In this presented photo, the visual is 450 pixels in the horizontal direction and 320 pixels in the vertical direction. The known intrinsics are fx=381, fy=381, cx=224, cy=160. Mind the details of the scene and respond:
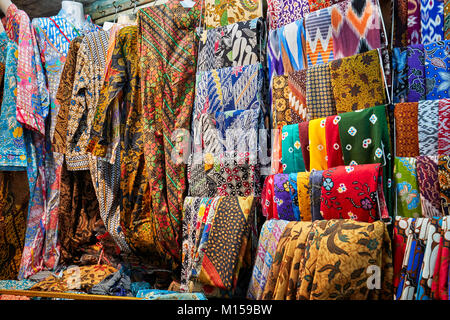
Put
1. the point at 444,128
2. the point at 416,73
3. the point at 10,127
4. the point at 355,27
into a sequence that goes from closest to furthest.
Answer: the point at 444,128, the point at 416,73, the point at 355,27, the point at 10,127

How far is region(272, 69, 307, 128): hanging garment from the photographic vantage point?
5.22ft

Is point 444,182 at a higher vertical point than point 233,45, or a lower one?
lower

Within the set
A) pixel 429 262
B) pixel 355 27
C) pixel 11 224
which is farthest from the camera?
pixel 11 224

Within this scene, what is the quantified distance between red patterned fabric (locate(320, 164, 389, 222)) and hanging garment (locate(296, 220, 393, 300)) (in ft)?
0.26

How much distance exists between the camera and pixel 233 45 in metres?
1.78

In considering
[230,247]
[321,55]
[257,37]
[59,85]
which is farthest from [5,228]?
[321,55]

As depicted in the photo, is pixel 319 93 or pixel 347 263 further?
pixel 319 93

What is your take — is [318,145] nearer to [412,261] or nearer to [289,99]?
[289,99]

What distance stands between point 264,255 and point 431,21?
3.42 ft


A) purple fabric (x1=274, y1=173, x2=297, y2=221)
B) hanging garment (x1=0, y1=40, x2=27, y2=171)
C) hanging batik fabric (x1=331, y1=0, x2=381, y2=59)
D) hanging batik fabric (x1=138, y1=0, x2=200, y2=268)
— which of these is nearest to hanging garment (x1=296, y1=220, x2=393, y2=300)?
purple fabric (x1=274, y1=173, x2=297, y2=221)

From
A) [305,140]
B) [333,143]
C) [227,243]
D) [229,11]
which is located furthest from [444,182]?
[229,11]

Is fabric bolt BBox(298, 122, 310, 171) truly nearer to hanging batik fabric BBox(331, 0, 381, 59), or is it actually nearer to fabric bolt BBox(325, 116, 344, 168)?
fabric bolt BBox(325, 116, 344, 168)

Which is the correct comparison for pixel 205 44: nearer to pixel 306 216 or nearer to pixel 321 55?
pixel 321 55

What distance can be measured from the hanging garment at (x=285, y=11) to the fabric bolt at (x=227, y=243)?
0.80m
